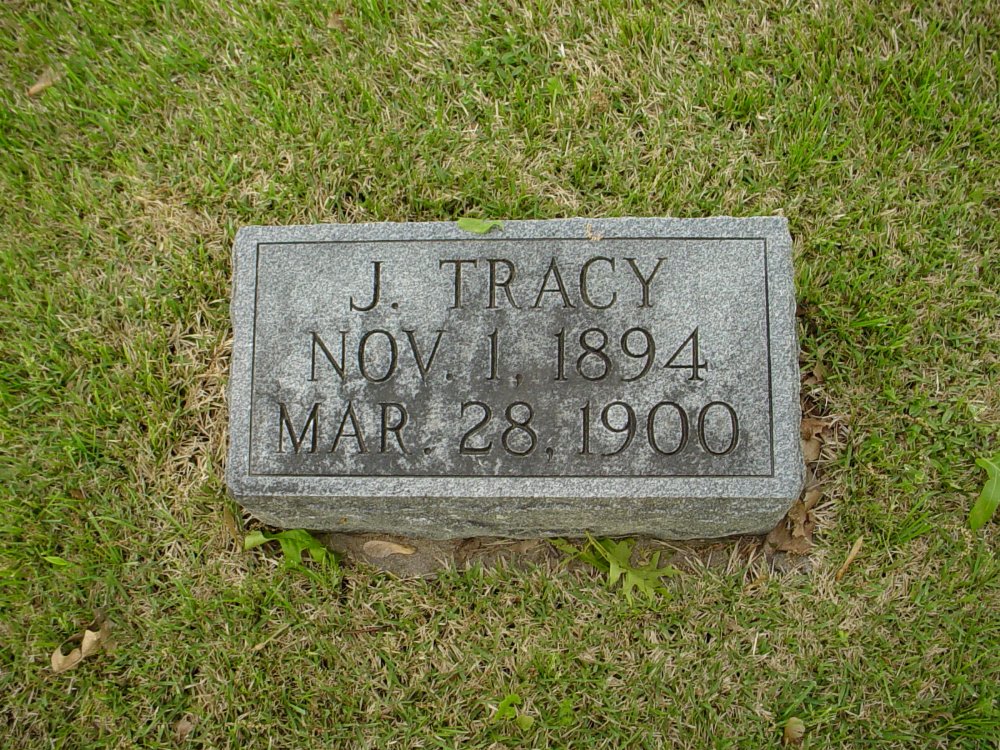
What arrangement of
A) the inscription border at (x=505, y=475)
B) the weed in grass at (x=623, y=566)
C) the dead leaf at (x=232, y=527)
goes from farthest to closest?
1. the dead leaf at (x=232, y=527)
2. the weed in grass at (x=623, y=566)
3. the inscription border at (x=505, y=475)

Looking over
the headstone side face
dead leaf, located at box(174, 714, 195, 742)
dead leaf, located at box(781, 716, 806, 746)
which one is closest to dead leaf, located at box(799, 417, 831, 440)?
the headstone side face

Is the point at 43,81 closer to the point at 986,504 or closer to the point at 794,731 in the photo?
the point at 794,731

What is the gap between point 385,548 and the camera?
2701 mm

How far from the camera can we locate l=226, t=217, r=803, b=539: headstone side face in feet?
7.54

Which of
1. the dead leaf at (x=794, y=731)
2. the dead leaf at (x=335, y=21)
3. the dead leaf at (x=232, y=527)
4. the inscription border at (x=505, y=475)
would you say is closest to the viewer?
the inscription border at (x=505, y=475)

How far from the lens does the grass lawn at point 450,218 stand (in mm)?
2557

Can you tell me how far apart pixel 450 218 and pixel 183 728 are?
193 centimetres

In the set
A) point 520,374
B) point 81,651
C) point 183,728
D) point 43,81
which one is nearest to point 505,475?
point 520,374

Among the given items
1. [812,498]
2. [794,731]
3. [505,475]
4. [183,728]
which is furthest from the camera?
A: [812,498]

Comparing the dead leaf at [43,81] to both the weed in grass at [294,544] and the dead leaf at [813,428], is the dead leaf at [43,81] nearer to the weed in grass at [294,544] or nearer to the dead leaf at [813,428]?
the weed in grass at [294,544]

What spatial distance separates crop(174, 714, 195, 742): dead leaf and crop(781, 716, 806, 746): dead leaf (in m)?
1.87

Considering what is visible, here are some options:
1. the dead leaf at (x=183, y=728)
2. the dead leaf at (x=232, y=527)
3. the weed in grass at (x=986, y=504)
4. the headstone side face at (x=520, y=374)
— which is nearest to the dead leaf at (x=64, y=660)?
the dead leaf at (x=183, y=728)

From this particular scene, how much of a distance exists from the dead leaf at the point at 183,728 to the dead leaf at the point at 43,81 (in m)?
2.46

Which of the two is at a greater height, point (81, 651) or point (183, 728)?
point (81, 651)
